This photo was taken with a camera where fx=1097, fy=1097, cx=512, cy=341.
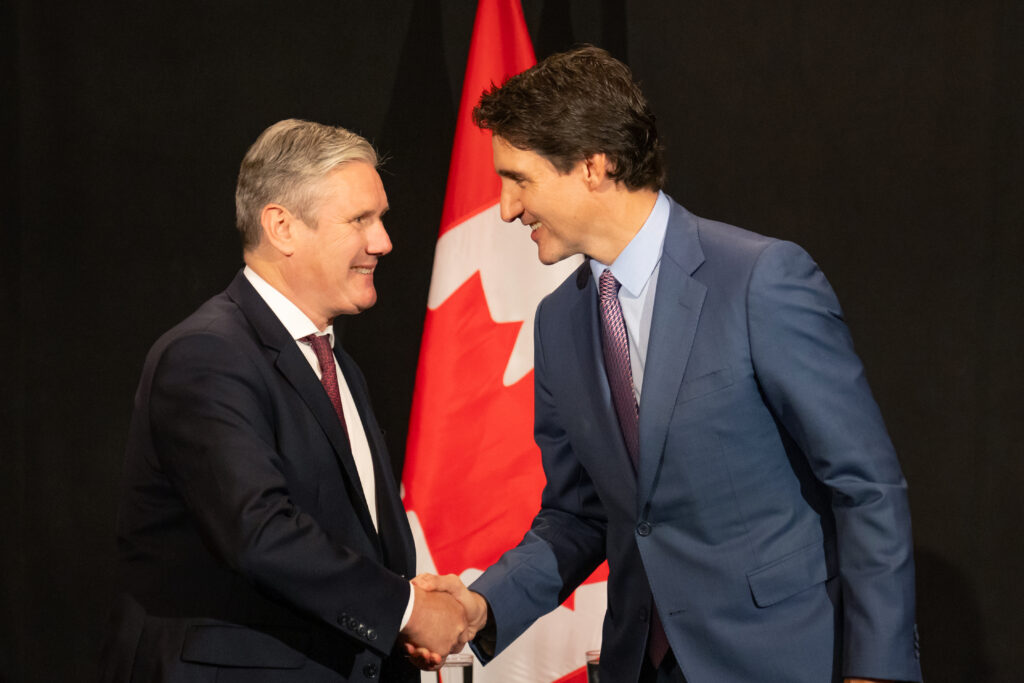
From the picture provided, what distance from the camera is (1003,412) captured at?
3014 mm

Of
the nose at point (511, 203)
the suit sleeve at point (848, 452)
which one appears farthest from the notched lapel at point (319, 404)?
the suit sleeve at point (848, 452)

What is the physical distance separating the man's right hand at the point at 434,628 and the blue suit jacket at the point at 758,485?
0.34m

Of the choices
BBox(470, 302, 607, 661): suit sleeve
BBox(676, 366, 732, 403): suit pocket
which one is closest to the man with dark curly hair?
BBox(676, 366, 732, 403): suit pocket

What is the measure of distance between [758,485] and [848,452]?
16 centimetres

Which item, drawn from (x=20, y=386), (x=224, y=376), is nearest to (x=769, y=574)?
(x=224, y=376)

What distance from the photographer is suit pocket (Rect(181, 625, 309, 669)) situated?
1685 mm

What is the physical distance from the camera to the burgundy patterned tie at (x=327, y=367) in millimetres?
1952

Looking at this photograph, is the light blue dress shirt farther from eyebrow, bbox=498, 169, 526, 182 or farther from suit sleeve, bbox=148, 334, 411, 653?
suit sleeve, bbox=148, 334, 411, 653

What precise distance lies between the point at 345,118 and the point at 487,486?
1224 mm

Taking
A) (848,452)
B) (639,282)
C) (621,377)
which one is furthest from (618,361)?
(848,452)

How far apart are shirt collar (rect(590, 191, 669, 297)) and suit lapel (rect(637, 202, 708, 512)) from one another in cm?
7

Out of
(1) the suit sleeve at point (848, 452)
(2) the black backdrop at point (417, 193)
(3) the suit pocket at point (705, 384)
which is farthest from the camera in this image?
(2) the black backdrop at point (417, 193)

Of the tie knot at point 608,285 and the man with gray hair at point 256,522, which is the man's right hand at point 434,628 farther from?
the tie knot at point 608,285

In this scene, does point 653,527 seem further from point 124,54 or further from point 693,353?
point 124,54
